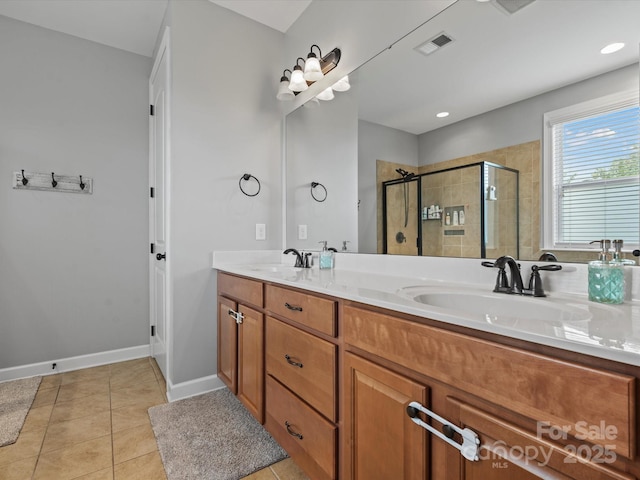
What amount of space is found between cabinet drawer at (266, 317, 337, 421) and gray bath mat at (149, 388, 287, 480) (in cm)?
42

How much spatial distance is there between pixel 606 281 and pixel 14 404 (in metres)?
2.99

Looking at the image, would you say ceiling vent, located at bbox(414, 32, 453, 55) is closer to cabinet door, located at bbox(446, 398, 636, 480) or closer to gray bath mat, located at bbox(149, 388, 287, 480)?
cabinet door, located at bbox(446, 398, 636, 480)

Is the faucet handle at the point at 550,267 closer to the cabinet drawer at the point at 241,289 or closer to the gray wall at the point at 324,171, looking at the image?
the gray wall at the point at 324,171

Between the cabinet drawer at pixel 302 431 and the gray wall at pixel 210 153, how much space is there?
0.89 m

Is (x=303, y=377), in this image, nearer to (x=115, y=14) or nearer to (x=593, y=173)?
(x=593, y=173)

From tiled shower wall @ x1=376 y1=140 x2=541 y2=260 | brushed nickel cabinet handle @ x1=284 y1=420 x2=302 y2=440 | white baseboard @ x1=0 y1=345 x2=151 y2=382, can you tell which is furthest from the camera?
white baseboard @ x1=0 y1=345 x2=151 y2=382

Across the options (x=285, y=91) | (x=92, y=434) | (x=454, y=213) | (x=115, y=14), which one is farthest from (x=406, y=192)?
(x=115, y=14)

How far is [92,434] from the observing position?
170 centimetres

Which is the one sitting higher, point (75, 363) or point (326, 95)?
point (326, 95)

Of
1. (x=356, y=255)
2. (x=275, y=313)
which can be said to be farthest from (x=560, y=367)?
(x=356, y=255)

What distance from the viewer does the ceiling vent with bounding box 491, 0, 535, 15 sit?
113 cm

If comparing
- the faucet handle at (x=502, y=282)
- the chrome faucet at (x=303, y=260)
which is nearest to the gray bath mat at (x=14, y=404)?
the chrome faucet at (x=303, y=260)

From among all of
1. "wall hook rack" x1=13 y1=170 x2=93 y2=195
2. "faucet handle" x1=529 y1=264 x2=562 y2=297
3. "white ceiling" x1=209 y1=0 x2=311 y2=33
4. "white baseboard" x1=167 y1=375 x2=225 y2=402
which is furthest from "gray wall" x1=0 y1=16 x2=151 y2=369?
"faucet handle" x1=529 y1=264 x2=562 y2=297

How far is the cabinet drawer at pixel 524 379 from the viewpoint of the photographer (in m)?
0.50
